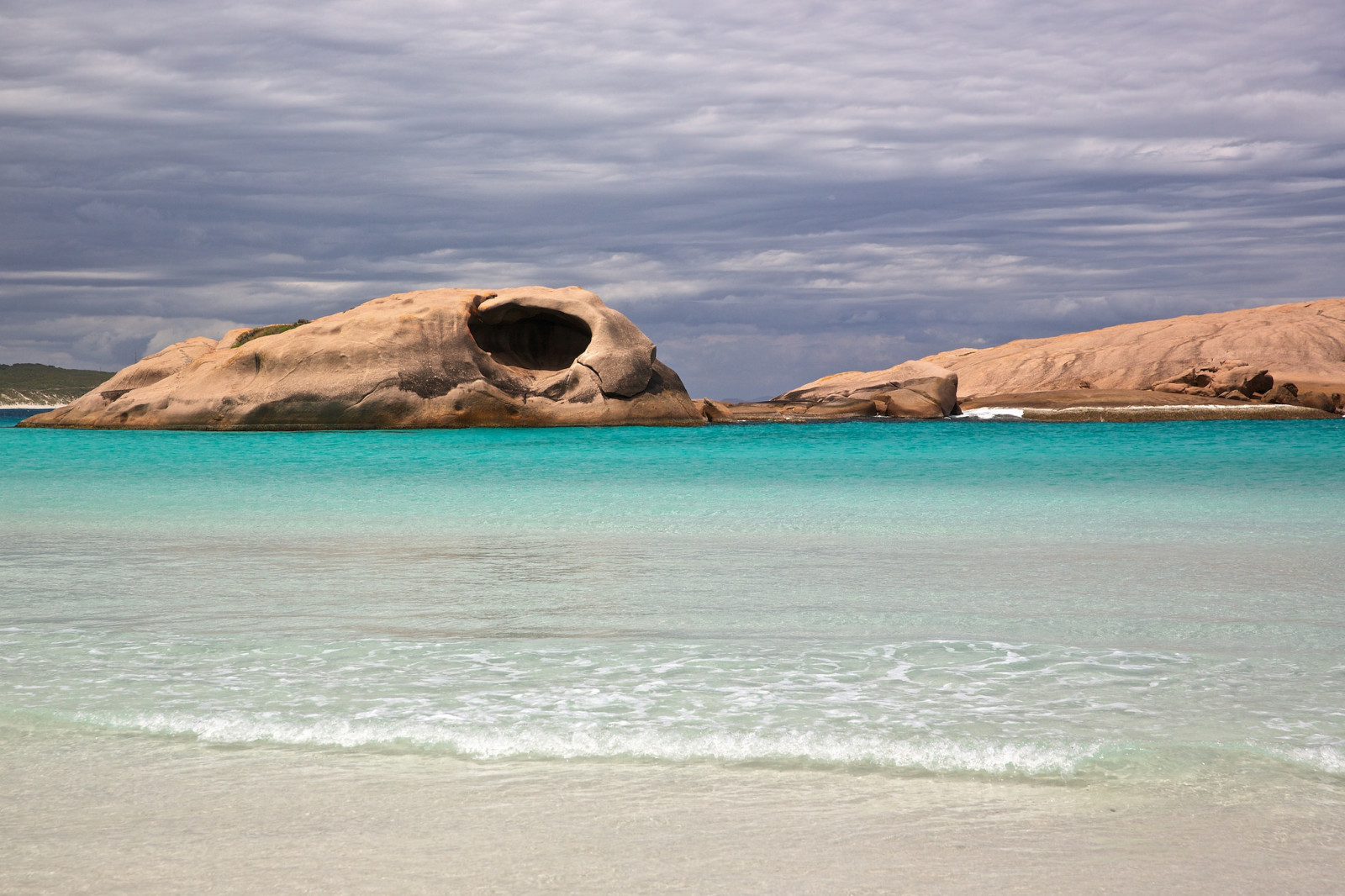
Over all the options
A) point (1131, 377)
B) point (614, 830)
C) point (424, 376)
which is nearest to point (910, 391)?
point (424, 376)

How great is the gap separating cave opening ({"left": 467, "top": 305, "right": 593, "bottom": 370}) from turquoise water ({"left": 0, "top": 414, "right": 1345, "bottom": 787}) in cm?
2573

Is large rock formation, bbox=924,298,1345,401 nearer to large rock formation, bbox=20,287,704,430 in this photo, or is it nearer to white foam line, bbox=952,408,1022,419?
white foam line, bbox=952,408,1022,419

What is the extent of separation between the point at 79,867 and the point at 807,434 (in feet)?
114

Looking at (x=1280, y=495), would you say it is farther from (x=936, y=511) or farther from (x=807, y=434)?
(x=807, y=434)

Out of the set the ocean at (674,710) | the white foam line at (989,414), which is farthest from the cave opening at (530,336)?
the ocean at (674,710)

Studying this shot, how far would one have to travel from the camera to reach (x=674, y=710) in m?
3.86

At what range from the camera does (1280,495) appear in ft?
43.7

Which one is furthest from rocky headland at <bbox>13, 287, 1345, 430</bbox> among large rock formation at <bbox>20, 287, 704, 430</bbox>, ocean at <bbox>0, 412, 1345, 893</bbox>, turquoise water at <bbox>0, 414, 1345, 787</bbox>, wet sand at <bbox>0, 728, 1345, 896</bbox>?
wet sand at <bbox>0, 728, 1345, 896</bbox>

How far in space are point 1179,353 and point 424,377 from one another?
62973 mm

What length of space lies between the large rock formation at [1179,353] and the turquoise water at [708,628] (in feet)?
202

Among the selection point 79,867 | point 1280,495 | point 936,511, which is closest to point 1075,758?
point 79,867

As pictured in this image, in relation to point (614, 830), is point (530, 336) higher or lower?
higher

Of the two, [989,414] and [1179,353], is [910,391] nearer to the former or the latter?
[989,414]

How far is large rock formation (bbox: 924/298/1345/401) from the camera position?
3076 inches
